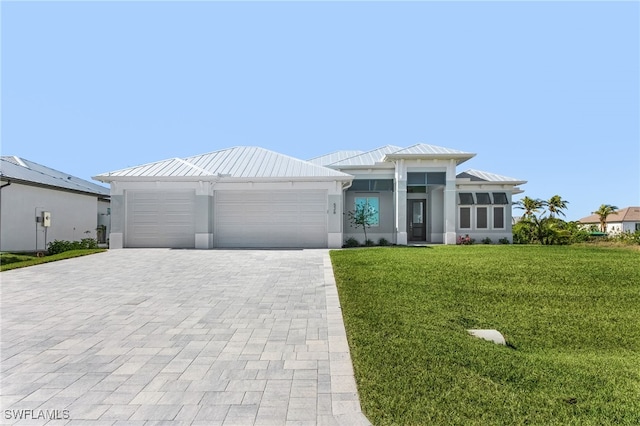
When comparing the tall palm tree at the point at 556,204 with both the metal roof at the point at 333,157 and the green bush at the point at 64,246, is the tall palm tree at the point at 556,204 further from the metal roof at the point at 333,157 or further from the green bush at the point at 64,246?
the green bush at the point at 64,246

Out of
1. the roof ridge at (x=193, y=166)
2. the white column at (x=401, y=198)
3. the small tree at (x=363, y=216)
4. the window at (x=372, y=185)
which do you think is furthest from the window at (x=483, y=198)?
the roof ridge at (x=193, y=166)

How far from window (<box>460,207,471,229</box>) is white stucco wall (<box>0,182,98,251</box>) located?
73.8ft

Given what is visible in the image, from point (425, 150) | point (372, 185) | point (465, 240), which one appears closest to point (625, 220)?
point (465, 240)

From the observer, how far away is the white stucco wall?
51.1 ft

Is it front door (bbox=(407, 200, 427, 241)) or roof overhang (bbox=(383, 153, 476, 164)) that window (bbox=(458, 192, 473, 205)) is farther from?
roof overhang (bbox=(383, 153, 476, 164))

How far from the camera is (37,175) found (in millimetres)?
18344

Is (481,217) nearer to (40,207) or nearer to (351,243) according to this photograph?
(351,243)

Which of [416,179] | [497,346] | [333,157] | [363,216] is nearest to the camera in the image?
[497,346]

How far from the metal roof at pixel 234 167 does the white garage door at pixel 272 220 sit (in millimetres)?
923

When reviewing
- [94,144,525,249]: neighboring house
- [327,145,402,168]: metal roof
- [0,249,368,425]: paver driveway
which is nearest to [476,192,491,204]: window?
[94,144,525,249]: neighboring house

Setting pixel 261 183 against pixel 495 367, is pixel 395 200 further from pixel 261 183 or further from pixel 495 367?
pixel 495 367

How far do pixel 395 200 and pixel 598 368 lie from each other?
48.6 ft

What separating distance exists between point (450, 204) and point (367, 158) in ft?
18.3

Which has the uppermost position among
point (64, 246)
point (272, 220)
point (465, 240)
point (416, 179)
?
point (416, 179)
